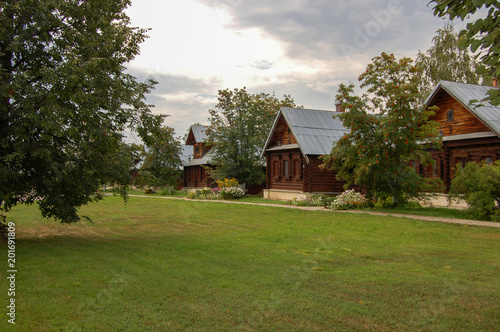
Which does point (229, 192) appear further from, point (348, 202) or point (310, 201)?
point (348, 202)

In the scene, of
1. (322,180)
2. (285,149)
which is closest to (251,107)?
(285,149)

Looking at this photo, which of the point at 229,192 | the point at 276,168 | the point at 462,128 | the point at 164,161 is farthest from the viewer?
the point at 164,161

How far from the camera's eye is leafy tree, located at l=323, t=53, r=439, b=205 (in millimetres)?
19031

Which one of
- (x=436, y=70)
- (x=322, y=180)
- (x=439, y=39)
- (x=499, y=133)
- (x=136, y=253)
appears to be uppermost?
(x=439, y=39)

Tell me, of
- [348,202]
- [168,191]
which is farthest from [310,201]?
[168,191]

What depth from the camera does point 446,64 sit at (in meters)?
35.7

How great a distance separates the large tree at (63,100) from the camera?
965 cm

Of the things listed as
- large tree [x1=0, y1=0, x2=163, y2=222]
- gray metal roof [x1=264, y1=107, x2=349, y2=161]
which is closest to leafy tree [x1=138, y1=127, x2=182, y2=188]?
gray metal roof [x1=264, y1=107, x2=349, y2=161]

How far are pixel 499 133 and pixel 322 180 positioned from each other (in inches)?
457

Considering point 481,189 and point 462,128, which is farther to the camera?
point 462,128

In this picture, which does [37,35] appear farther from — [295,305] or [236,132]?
[236,132]

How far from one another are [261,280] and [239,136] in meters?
28.6

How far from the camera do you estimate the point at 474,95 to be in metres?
22.2

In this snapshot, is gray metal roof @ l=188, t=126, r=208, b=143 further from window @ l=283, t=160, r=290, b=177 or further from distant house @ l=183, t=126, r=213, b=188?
window @ l=283, t=160, r=290, b=177
